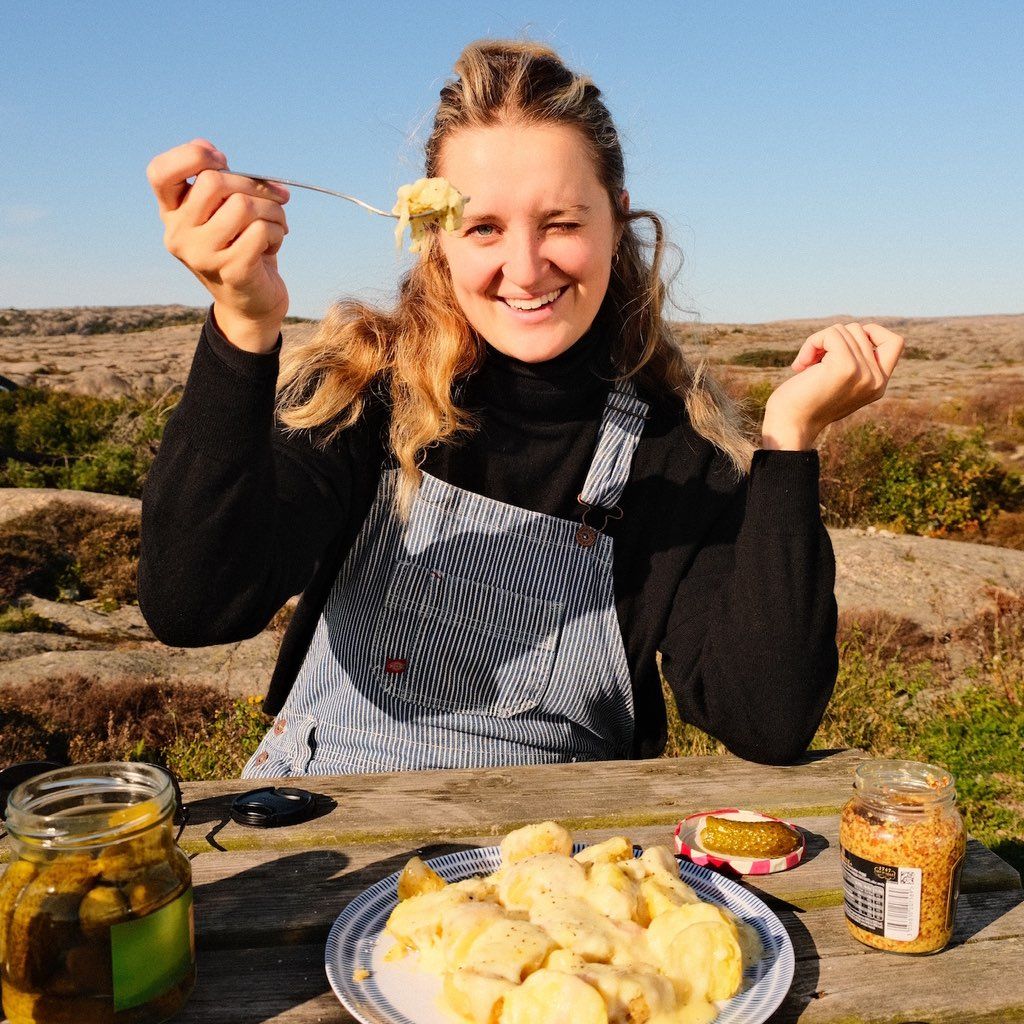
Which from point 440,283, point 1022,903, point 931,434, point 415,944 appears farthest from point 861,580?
point 415,944

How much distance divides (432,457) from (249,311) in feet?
2.80

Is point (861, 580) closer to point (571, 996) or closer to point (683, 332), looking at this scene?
point (683, 332)

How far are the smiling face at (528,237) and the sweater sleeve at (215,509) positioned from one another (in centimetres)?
79

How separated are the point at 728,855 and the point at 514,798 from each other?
435 millimetres

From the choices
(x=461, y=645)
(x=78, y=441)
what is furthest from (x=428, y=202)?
(x=78, y=441)

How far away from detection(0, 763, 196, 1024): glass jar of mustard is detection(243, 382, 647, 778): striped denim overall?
1075 millimetres

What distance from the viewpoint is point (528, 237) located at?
235cm

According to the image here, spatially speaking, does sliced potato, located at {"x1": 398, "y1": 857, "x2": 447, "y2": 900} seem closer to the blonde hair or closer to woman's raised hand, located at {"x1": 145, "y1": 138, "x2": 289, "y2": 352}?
woman's raised hand, located at {"x1": 145, "y1": 138, "x2": 289, "y2": 352}

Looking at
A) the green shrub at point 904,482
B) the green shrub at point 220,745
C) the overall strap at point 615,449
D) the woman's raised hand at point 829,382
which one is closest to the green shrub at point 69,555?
the green shrub at point 220,745

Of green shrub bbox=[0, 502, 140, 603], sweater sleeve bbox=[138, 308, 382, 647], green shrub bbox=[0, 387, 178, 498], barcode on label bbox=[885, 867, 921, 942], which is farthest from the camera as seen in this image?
green shrub bbox=[0, 387, 178, 498]

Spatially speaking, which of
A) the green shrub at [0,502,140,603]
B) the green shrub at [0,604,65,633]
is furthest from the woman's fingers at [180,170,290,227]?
the green shrub at [0,502,140,603]

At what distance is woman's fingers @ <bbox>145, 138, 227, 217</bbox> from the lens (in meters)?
1.56

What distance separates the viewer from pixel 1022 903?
1530 millimetres

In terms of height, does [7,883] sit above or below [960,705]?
above
